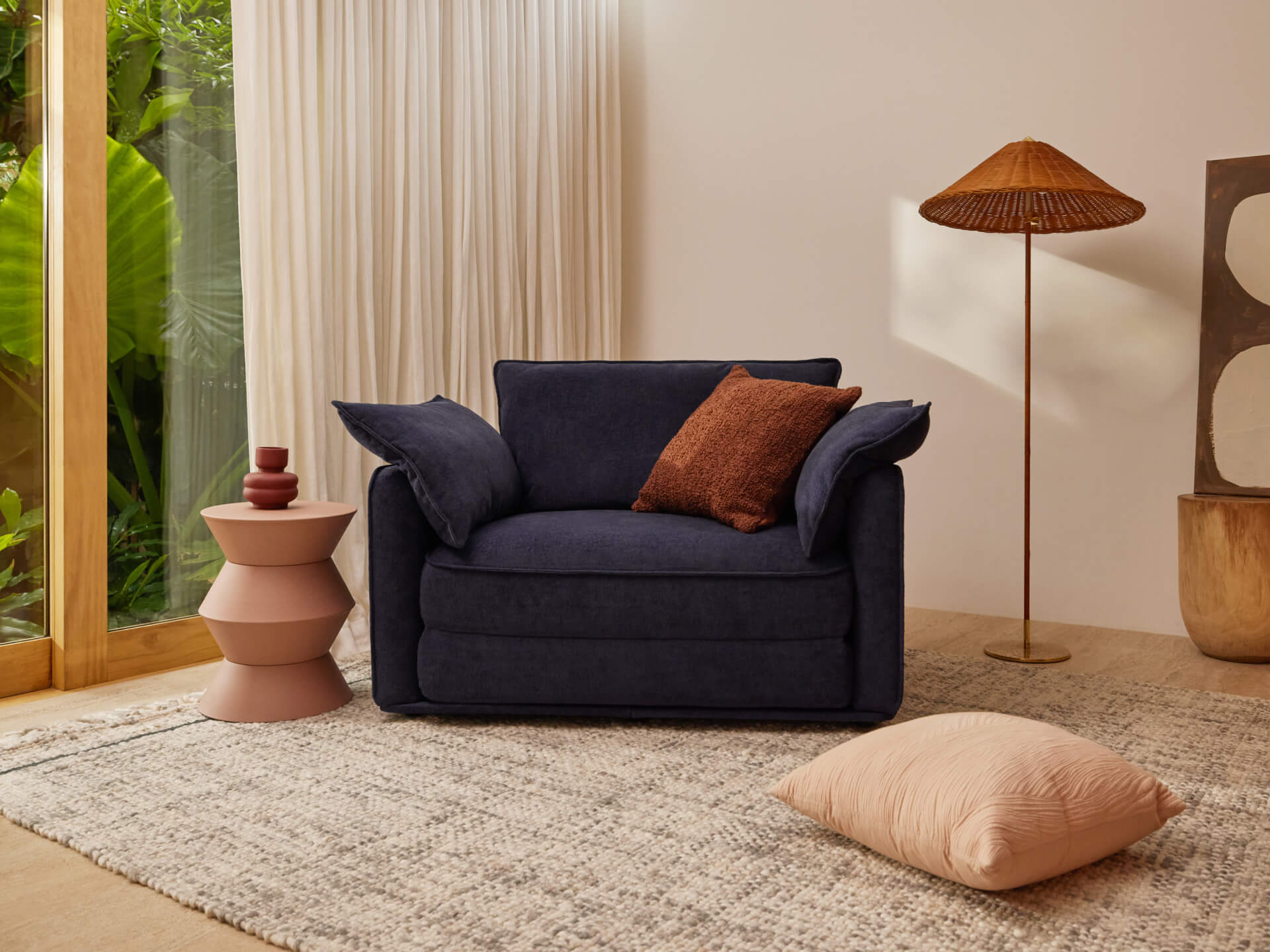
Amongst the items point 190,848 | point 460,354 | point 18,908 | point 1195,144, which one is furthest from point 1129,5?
point 18,908

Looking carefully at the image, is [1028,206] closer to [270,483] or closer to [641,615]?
[641,615]

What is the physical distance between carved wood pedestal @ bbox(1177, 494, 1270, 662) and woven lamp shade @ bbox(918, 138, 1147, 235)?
895 mm

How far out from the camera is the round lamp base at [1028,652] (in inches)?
119

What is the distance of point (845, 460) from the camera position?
86.4 inches

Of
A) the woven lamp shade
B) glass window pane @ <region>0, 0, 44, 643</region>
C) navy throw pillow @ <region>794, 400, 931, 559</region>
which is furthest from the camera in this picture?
the woven lamp shade

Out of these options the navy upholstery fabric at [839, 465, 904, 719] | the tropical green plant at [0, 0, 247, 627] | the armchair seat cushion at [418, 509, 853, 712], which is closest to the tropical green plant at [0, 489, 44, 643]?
the tropical green plant at [0, 0, 247, 627]

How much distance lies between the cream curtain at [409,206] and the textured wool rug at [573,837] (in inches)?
43.1

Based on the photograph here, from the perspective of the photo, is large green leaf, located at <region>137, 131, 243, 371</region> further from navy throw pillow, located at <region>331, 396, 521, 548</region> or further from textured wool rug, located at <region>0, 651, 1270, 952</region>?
textured wool rug, located at <region>0, 651, 1270, 952</region>

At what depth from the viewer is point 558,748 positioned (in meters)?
2.20

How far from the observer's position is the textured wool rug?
56.2 inches

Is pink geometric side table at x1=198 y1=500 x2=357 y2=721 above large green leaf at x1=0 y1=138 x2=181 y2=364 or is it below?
below

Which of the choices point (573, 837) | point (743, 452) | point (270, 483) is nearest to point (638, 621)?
point (743, 452)

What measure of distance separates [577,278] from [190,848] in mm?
2954

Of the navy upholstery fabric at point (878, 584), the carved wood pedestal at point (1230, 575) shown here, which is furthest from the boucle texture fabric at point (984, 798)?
the carved wood pedestal at point (1230, 575)
